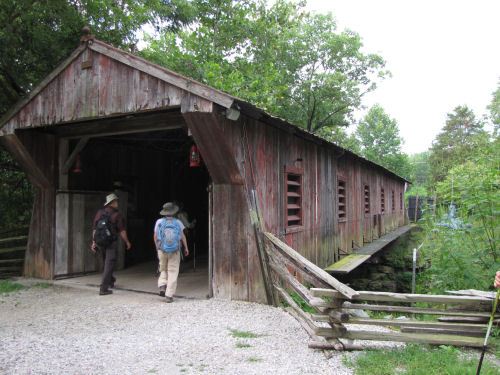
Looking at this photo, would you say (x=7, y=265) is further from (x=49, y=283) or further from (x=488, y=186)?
(x=488, y=186)

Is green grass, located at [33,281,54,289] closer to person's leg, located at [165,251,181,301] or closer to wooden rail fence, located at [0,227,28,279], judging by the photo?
wooden rail fence, located at [0,227,28,279]

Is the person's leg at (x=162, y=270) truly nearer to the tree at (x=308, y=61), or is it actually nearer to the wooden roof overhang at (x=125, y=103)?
the wooden roof overhang at (x=125, y=103)

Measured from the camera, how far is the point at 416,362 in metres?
4.18

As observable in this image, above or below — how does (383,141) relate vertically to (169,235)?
above

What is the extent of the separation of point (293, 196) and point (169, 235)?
→ 125 inches

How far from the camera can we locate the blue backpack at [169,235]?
680cm

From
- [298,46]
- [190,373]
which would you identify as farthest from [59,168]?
[298,46]

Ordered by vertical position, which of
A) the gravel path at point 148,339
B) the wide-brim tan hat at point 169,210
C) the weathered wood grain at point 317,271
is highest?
the wide-brim tan hat at point 169,210

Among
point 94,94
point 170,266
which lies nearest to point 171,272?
point 170,266

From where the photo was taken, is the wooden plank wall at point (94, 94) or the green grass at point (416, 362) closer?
the green grass at point (416, 362)

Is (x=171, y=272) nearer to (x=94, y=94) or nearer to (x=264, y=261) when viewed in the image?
(x=264, y=261)

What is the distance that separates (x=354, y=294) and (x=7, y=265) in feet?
27.8

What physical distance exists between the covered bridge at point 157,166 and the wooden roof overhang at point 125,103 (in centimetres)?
2

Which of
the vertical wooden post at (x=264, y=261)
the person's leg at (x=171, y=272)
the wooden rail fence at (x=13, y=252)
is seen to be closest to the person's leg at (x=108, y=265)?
the person's leg at (x=171, y=272)
